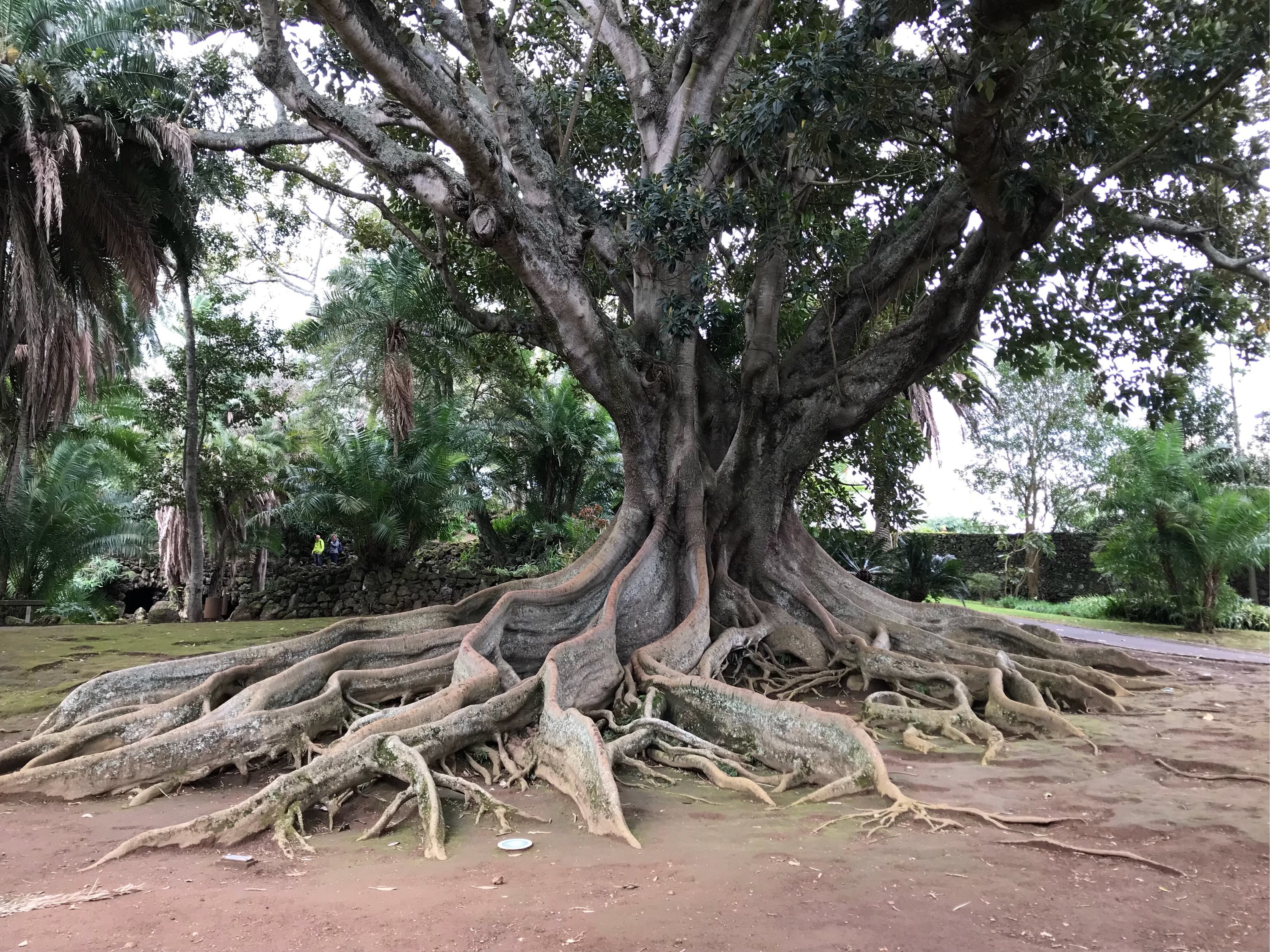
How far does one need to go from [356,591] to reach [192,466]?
451 centimetres

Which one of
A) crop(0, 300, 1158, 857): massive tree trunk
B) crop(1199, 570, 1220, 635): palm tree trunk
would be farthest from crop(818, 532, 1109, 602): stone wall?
crop(0, 300, 1158, 857): massive tree trunk

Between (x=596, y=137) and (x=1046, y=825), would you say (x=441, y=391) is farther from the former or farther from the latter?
(x=1046, y=825)

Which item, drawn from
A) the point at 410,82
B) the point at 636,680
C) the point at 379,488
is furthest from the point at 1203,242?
the point at 379,488

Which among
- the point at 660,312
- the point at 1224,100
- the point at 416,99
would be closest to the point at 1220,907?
the point at 1224,100

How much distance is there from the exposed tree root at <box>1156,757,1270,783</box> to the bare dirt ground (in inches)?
1.8

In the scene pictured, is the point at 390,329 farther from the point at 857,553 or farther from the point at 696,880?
the point at 696,880

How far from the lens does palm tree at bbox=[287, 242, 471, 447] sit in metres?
16.3

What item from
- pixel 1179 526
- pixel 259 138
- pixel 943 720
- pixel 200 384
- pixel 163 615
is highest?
pixel 259 138

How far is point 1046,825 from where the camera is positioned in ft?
13.2

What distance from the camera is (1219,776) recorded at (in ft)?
15.5

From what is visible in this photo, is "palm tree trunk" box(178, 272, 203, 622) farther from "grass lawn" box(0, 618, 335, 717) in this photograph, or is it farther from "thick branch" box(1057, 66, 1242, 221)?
"thick branch" box(1057, 66, 1242, 221)

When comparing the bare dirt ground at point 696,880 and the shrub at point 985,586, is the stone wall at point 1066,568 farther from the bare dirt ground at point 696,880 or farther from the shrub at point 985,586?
the bare dirt ground at point 696,880

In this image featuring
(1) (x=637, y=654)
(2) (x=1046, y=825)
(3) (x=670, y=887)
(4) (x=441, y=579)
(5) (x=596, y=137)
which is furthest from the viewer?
(4) (x=441, y=579)

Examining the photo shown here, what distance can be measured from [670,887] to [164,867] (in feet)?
7.27
